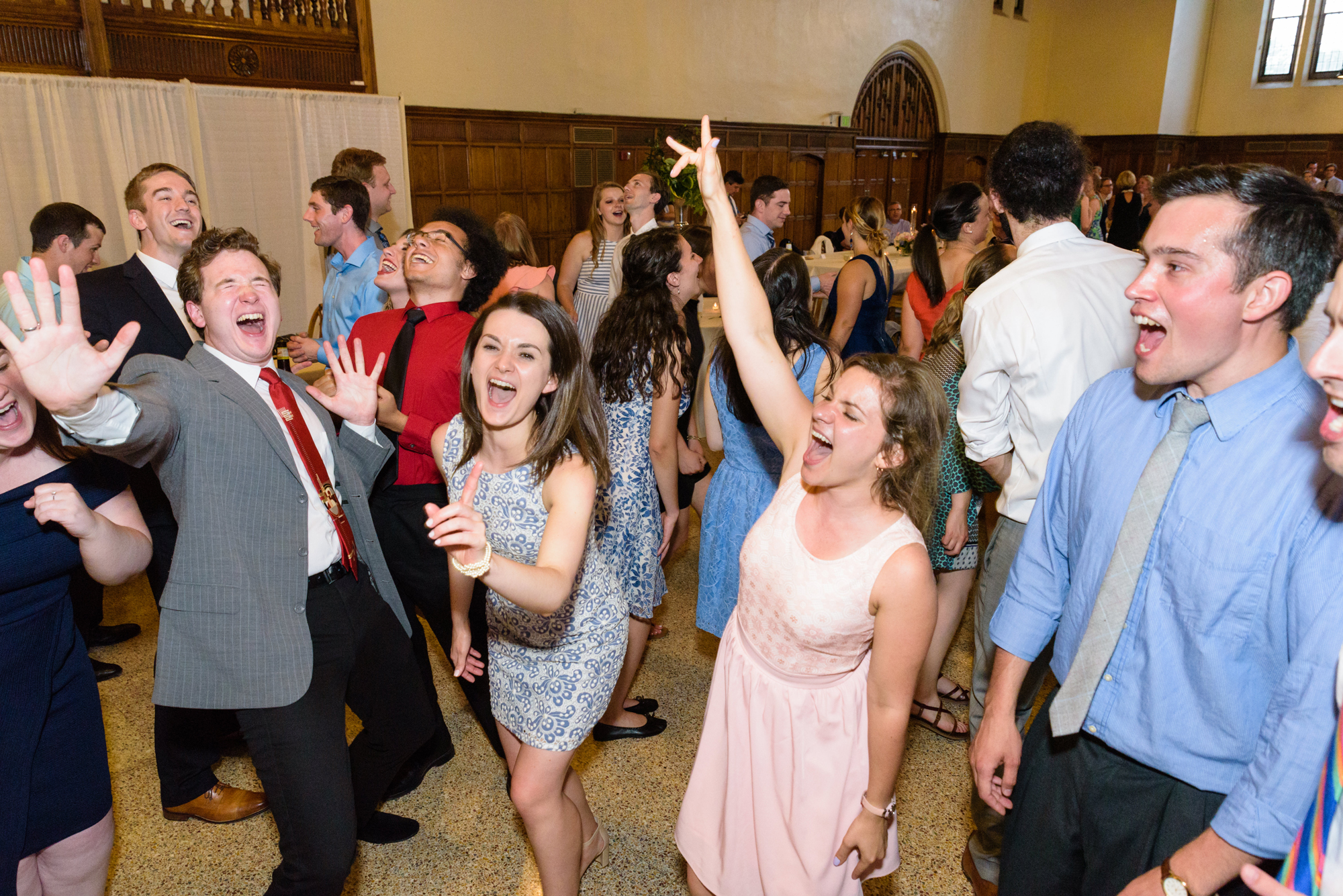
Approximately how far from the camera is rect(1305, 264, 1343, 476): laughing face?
3.13 ft

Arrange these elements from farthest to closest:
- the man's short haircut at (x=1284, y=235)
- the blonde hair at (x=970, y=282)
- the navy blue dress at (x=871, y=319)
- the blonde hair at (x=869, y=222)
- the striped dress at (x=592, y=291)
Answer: the blonde hair at (x=869, y=222), the striped dress at (x=592, y=291), the navy blue dress at (x=871, y=319), the blonde hair at (x=970, y=282), the man's short haircut at (x=1284, y=235)

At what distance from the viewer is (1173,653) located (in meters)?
1.30

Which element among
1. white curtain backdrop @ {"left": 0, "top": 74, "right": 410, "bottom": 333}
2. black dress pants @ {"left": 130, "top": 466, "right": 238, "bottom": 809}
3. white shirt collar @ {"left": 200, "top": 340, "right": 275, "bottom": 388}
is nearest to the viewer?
white shirt collar @ {"left": 200, "top": 340, "right": 275, "bottom": 388}

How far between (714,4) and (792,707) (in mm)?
9856

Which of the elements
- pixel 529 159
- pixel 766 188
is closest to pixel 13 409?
Answer: pixel 766 188

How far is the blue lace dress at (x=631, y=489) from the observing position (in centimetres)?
271

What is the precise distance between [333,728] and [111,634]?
7.58 feet

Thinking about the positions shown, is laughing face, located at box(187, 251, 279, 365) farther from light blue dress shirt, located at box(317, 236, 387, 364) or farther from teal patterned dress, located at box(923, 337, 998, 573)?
teal patterned dress, located at box(923, 337, 998, 573)

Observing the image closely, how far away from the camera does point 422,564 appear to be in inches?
97.0

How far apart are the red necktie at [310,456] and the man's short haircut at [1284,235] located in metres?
1.75

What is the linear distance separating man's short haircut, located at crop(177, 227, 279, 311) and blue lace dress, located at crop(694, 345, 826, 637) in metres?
1.32

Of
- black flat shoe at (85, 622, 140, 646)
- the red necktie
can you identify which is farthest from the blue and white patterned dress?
black flat shoe at (85, 622, 140, 646)

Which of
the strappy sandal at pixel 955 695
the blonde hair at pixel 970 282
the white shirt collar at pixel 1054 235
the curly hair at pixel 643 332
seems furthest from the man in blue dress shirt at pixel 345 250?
the strappy sandal at pixel 955 695

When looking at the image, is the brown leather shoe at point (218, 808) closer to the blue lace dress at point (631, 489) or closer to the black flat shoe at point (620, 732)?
the black flat shoe at point (620, 732)
